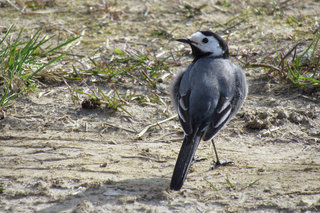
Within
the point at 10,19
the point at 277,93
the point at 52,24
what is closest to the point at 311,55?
the point at 277,93

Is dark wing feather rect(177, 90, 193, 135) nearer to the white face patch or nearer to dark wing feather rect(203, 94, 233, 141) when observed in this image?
dark wing feather rect(203, 94, 233, 141)

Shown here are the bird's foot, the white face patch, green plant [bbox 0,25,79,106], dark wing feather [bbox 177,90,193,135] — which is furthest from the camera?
green plant [bbox 0,25,79,106]

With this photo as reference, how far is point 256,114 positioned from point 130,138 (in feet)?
5.47

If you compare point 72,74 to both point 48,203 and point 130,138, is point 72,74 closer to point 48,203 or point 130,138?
point 130,138

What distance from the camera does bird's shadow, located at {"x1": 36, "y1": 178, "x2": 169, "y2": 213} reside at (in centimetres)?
388

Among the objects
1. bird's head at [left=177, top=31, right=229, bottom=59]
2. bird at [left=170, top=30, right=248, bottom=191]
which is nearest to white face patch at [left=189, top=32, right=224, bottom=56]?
bird's head at [left=177, top=31, right=229, bottom=59]

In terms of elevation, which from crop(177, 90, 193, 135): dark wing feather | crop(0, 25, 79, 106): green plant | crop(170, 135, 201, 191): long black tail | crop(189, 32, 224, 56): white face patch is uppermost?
crop(189, 32, 224, 56): white face patch

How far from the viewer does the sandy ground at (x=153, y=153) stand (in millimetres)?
3939

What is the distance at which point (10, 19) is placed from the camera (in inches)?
325

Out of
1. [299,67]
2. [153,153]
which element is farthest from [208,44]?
[299,67]

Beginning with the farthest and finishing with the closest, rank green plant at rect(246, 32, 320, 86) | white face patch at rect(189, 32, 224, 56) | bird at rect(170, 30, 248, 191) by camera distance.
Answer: green plant at rect(246, 32, 320, 86)
white face patch at rect(189, 32, 224, 56)
bird at rect(170, 30, 248, 191)

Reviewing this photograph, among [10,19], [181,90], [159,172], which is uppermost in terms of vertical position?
[181,90]

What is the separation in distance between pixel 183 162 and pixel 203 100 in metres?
0.77

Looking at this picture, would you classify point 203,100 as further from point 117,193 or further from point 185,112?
point 117,193
